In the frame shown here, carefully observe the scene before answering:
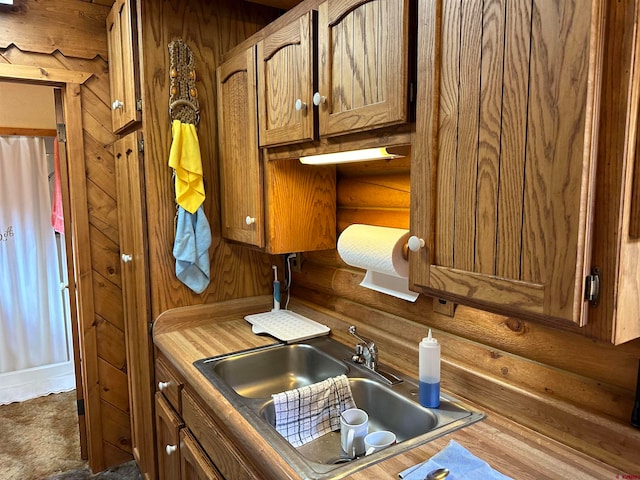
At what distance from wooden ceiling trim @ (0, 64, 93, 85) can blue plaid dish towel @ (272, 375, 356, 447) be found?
184cm

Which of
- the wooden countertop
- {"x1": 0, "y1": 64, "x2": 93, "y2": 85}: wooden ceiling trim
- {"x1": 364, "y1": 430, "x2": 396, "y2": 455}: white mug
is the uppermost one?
{"x1": 0, "y1": 64, "x2": 93, "y2": 85}: wooden ceiling trim

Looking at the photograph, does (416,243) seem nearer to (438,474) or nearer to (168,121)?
(438,474)

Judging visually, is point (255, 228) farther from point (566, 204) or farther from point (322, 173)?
point (566, 204)

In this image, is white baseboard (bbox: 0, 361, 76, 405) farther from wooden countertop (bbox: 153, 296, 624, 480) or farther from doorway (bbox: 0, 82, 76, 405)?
wooden countertop (bbox: 153, 296, 624, 480)

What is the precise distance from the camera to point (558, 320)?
77 centimetres

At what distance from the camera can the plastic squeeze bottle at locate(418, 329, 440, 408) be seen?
1.21 meters

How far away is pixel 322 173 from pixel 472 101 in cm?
95

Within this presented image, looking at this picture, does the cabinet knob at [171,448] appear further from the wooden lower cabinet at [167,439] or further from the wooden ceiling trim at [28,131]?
the wooden ceiling trim at [28,131]

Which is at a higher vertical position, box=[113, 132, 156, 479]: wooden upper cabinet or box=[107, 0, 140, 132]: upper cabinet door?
box=[107, 0, 140, 132]: upper cabinet door

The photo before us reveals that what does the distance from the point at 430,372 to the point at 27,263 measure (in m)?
3.26

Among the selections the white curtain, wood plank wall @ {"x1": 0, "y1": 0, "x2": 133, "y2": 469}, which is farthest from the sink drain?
the white curtain

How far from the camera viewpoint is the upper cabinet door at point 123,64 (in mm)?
1788

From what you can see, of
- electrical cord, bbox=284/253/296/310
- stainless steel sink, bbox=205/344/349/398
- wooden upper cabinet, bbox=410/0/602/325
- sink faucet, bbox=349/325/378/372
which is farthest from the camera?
electrical cord, bbox=284/253/296/310

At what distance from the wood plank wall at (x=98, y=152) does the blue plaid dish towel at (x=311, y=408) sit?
4.84 ft
